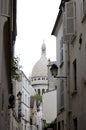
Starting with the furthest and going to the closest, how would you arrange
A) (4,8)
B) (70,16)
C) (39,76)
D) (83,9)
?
(39,76)
(70,16)
(83,9)
(4,8)

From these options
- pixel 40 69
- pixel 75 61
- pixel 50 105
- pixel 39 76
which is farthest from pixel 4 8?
pixel 40 69

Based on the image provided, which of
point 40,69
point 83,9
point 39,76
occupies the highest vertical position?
point 83,9

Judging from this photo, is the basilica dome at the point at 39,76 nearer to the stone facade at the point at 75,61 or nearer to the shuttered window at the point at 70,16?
→ the stone facade at the point at 75,61

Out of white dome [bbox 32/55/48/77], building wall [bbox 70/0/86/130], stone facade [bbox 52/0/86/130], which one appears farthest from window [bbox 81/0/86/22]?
white dome [bbox 32/55/48/77]

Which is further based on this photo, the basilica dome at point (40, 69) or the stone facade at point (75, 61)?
the basilica dome at point (40, 69)

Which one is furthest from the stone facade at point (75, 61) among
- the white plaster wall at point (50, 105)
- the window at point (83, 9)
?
the white plaster wall at point (50, 105)

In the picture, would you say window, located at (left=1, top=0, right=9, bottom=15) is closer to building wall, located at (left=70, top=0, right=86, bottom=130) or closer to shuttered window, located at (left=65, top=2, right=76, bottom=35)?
building wall, located at (left=70, top=0, right=86, bottom=130)

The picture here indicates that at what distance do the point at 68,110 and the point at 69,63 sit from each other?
226cm

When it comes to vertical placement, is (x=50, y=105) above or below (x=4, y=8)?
below

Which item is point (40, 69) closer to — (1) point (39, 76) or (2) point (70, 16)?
(1) point (39, 76)

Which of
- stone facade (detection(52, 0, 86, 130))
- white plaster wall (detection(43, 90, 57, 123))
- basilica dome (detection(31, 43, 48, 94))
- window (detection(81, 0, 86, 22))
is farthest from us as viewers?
basilica dome (detection(31, 43, 48, 94))

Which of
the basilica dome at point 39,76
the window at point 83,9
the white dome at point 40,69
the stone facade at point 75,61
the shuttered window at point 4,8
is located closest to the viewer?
the shuttered window at point 4,8

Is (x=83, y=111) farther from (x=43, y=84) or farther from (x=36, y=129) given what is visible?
(x=43, y=84)

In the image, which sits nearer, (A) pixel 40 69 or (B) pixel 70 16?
(B) pixel 70 16
